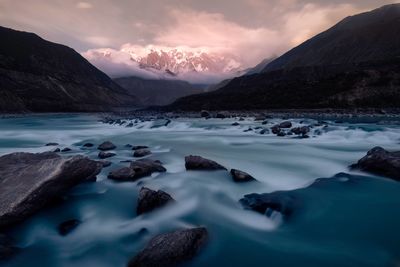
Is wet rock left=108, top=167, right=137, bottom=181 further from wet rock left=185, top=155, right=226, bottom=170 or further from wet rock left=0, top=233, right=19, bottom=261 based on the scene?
wet rock left=0, top=233, right=19, bottom=261

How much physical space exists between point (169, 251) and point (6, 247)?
3962mm

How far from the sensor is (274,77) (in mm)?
124188

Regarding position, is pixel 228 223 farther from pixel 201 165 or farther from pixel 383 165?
pixel 383 165

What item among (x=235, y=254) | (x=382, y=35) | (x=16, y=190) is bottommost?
(x=235, y=254)

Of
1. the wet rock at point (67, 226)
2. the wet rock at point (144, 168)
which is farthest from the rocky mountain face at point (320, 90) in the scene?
the wet rock at point (67, 226)

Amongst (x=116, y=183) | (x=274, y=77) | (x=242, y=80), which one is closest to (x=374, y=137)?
(x=116, y=183)

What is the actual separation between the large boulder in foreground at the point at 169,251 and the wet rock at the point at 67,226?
2.87 metres

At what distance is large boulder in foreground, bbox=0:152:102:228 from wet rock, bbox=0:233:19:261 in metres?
0.65

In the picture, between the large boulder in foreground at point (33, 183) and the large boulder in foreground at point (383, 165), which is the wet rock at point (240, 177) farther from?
the large boulder in foreground at point (33, 183)

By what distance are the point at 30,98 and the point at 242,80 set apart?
88.9 meters

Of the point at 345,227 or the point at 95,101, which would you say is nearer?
the point at 345,227

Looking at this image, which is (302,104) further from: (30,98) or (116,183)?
(30,98)

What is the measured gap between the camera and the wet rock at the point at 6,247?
Answer: 7.47 m

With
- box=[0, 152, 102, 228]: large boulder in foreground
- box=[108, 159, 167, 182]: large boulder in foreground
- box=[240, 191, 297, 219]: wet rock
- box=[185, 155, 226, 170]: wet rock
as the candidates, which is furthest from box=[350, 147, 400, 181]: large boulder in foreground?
box=[0, 152, 102, 228]: large boulder in foreground
